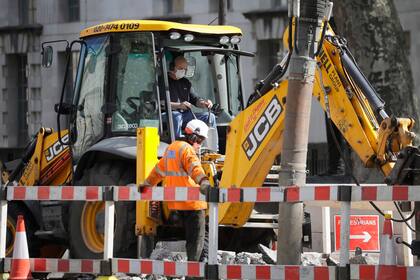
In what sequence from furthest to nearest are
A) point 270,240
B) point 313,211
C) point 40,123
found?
point 40,123 < point 313,211 < point 270,240

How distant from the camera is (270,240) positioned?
13.8 m

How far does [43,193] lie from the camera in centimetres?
1126

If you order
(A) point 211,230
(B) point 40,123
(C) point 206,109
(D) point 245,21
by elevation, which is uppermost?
(D) point 245,21

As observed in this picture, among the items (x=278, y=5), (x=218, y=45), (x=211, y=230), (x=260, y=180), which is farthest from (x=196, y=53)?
(x=278, y=5)

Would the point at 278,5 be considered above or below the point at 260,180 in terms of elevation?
above

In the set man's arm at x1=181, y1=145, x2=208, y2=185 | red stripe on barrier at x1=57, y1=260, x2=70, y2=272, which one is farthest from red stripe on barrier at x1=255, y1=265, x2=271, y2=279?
red stripe on barrier at x1=57, y1=260, x2=70, y2=272

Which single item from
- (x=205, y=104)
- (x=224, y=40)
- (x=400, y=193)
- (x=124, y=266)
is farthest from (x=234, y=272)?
(x=224, y=40)

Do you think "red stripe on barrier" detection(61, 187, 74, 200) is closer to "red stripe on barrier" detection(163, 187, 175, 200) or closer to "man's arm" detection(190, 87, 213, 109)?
"red stripe on barrier" detection(163, 187, 175, 200)

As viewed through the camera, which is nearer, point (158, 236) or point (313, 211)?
point (158, 236)

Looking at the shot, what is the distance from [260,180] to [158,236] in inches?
56.1

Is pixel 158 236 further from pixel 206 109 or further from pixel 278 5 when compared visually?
pixel 278 5

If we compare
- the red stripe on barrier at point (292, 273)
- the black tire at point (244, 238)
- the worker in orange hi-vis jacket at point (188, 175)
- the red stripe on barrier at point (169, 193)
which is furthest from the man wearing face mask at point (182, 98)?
the red stripe on barrier at point (292, 273)

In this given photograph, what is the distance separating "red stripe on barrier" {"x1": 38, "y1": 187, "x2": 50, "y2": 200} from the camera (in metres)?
11.2

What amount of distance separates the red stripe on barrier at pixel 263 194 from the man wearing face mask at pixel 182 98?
2632 mm
